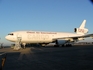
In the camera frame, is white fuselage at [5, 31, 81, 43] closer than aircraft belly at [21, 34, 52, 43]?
Yes

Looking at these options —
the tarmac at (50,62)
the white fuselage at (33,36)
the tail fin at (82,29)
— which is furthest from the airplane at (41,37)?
the tarmac at (50,62)

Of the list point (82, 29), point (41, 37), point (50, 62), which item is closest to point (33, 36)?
point (41, 37)

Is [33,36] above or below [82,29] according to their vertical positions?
below

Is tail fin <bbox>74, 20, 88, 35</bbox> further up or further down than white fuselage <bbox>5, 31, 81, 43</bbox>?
further up

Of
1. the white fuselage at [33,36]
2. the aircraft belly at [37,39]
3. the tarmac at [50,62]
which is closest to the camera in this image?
the tarmac at [50,62]

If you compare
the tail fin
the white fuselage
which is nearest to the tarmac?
the white fuselage

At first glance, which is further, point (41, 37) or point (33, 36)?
point (41, 37)

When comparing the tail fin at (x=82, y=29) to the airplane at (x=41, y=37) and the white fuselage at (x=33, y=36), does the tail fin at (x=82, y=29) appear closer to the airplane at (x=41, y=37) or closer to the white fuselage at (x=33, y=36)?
the airplane at (x=41, y=37)

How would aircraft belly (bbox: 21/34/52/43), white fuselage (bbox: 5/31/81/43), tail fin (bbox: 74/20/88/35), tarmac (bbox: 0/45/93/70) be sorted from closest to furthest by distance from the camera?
tarmac (bbox: 0/45/93/70)
white fuselage (bbox: 5/31/81/43)
aircraft belly (bbox: 21/34/52/43)
tail fin (bbox: 74/20/88/35)

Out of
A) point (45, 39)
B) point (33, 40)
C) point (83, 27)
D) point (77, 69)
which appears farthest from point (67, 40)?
point (77, 69)

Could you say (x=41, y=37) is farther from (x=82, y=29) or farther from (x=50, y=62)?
(x=50, y=62)

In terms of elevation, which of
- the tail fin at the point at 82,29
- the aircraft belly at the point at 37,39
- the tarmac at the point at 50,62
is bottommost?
the tarmac at the point at 50,62

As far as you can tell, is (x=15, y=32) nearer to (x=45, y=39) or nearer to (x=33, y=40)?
(x=33, y=40)

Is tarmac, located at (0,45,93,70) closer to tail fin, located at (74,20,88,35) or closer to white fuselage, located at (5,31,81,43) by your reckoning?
white fuselage, located at (5,31,81,43)
